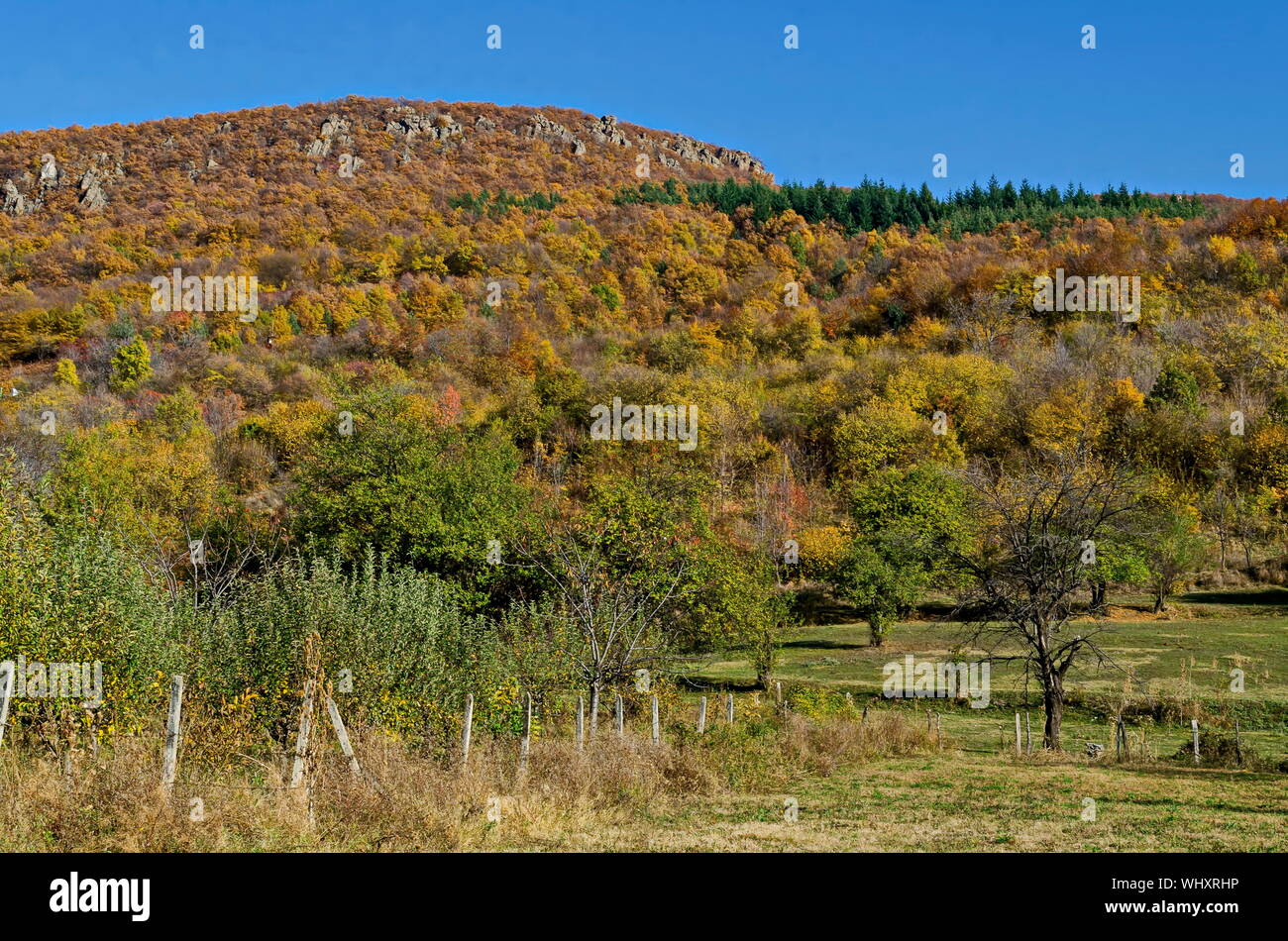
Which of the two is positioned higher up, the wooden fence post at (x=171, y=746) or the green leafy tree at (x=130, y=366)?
the green leafy tree at (x=130, y=366)

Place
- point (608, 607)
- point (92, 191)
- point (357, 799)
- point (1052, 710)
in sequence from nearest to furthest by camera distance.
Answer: point (357, 799), point (1052, 710), point (608, 607), point (92, 191)

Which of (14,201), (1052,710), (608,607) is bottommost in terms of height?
(1052,710)

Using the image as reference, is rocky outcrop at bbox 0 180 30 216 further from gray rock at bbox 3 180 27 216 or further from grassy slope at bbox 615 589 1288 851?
grassy slope at bbox 615 589 1288 851

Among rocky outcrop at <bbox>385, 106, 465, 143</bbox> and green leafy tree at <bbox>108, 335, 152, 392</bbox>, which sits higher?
rocky outcrop at <bbox>385, 106, 465, 143</bbox>

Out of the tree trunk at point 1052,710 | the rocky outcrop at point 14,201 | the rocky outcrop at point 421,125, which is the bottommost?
the tree trunk at point 1052,710

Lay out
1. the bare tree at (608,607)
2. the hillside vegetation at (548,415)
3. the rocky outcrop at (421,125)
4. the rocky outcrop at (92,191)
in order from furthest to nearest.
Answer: the rocky outcrop at (421,125) → the rocky outcrop at (92,191) → the bare tree at (608,607) → the hillside vegetation at (548,415)

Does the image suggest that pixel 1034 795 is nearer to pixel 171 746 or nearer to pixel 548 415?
pixel 171 746

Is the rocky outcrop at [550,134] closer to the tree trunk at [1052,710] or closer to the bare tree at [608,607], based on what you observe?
the bare tree at [608,607]

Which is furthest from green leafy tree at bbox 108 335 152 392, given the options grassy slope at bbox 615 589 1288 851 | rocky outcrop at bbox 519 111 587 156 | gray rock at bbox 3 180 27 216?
rocky outcrop at bbox 519 111 587 156

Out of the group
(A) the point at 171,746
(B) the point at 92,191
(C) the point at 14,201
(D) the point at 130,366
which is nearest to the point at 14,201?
(C) the point at 14,201

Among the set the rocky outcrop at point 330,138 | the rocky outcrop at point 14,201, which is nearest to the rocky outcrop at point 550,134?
the rocky outcrop at point 330,138

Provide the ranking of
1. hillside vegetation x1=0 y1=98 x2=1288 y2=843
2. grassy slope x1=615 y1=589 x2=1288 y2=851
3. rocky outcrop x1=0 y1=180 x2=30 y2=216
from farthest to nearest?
rocky outcrop x1=0 y1=180 x2=30 y2=216 < hillside vegetation x1=0 y1=98 x2=1288 y2=843 < grassy slope x1=615 y1=589 x2=1288 y2=851
